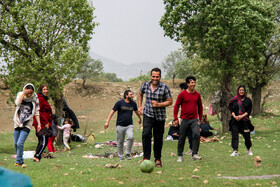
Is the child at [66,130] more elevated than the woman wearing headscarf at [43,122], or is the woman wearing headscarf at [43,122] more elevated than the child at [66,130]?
the woman wearing headscarf at [43,122]

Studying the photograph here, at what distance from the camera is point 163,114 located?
905 cm

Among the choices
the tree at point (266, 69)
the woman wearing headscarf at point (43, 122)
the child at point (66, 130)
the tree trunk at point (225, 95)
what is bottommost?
the child at point (66, 130)

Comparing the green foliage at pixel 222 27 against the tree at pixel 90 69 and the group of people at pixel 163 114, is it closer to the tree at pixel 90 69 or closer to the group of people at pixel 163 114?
the group of people at pixel 163 114

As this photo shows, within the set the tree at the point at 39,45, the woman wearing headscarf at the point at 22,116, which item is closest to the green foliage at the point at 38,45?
the tree at the point at 39,45

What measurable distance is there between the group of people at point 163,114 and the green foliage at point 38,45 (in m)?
8.12

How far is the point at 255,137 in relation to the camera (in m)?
20.3

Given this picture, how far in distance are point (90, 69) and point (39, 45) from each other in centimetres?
4255

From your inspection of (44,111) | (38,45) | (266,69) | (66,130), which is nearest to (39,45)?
(38,45)

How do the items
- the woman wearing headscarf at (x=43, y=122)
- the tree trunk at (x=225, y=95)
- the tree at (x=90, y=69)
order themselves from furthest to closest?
the tree at (x=90, y=69) → the tree trunk at (x=225, y=95) → the woman wearing headscarf at (x=43, y=122)

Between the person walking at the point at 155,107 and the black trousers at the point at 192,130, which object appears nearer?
the person walking at the point at 155,107

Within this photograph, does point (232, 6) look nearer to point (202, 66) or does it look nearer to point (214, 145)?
point (214, 145)

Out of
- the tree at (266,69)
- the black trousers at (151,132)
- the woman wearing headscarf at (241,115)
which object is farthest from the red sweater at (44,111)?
the tree at (266,69)

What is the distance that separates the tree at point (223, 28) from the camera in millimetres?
20047

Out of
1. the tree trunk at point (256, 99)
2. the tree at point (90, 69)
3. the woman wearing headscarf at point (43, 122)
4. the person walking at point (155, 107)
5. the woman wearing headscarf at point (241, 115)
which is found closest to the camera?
the person walking at point (155, 107)
